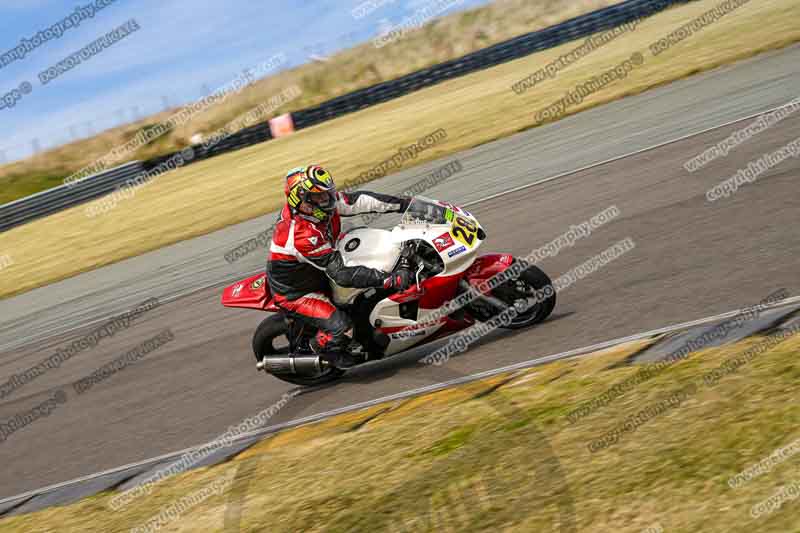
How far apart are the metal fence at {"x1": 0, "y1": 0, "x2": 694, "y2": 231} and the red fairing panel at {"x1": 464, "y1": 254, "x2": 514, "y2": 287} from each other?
26608 mm

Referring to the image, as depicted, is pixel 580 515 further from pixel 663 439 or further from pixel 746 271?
pixel 746 271

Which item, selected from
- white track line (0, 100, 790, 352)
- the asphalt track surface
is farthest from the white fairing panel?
white track line (0, 100, 790, 352)

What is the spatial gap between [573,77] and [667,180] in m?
14.5

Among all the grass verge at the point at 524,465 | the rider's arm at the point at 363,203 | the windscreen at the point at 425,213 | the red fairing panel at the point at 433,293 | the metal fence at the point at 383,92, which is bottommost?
the grass verge at the point at 524,465

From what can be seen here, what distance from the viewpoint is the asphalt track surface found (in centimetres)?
690

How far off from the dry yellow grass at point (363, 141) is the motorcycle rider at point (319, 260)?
1132 cm

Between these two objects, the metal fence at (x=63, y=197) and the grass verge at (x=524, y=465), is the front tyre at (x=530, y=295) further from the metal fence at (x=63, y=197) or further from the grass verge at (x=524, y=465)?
the metal fence at (x=63, y=197)

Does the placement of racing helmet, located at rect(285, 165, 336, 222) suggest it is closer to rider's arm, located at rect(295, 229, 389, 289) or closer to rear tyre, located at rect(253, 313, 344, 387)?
rider's arm, located at rect(295, 229, 389, 289)

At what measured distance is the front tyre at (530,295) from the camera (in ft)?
22.5

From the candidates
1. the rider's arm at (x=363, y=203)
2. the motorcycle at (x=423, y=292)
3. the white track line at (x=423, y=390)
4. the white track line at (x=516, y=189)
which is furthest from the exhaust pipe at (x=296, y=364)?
the white track line at (x=516, y=189)

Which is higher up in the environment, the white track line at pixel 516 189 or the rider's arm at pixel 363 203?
the rider's arm at pixel 363 203

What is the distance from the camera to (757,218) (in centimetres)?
806

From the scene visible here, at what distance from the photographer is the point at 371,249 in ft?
22.6

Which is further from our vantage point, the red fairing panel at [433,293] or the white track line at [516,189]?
the white track line at [516,189]
